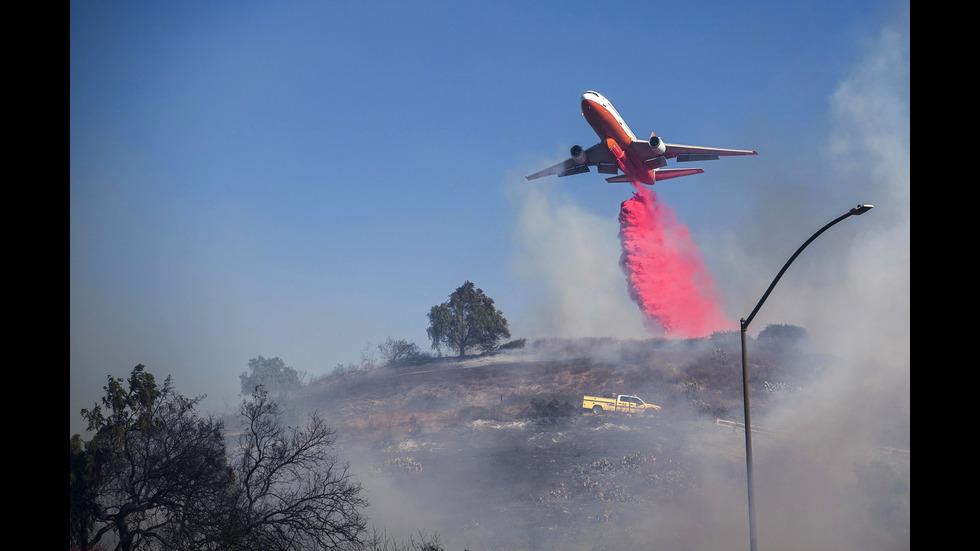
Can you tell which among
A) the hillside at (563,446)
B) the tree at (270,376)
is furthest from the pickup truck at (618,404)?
the tree at (270,376)

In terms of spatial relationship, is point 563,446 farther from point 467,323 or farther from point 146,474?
point 467,323

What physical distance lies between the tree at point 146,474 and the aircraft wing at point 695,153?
37.4 metres

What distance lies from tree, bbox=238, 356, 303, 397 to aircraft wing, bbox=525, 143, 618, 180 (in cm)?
5839

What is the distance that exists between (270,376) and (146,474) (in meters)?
75.3

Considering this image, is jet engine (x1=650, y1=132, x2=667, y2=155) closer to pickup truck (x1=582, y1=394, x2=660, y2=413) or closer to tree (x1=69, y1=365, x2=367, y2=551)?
pickup truck (x1=582, y1=394, x2=660, y2=413)

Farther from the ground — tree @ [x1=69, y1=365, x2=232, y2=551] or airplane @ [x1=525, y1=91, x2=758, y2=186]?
airplane @ [x1=525, y1=91, x2=758, y2=186]

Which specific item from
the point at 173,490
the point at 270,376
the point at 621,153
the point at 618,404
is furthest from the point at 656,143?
the point at 270,376

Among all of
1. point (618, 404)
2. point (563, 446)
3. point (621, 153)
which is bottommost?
point (563, 446)

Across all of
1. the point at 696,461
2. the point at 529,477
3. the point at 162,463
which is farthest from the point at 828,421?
the point at 162,463

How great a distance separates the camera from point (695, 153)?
52281 mm

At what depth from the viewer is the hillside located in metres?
38.9

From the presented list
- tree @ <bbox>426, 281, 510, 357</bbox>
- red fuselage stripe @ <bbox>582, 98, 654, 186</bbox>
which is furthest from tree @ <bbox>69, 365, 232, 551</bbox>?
tree @ <bbox>426, 281, 510, 357</bbox>

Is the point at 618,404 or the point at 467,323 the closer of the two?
the point at 618,404
